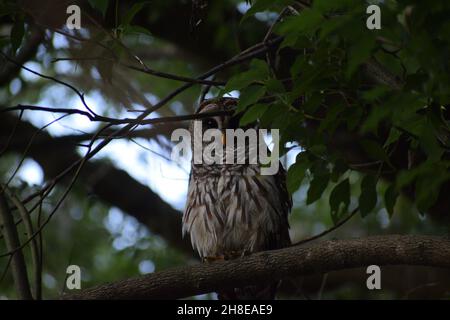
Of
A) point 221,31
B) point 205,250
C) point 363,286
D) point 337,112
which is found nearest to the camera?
point 337,112

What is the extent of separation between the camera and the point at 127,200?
6.57 m


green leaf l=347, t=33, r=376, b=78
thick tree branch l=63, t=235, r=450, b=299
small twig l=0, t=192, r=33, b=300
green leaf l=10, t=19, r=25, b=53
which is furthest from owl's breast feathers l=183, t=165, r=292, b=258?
green leaf l=347, t=33, r=376, b=78

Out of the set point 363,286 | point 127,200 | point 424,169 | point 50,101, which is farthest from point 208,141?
point 50,101

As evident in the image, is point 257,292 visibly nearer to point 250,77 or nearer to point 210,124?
point 210,124

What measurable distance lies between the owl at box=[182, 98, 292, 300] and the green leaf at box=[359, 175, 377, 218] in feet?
5.58

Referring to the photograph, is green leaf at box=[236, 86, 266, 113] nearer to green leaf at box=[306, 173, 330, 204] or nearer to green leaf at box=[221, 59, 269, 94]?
green leaf at box=[221, 59, 269, 94]

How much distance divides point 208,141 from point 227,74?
861mm

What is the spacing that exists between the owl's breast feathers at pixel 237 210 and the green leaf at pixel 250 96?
1834mm

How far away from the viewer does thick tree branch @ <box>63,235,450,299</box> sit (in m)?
3.16

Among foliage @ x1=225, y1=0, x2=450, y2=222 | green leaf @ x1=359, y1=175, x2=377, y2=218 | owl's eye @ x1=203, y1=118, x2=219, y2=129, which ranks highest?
owl's eye @ x1=203, y1=118, x2=219, y2=129

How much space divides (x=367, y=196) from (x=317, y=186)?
0.67ft

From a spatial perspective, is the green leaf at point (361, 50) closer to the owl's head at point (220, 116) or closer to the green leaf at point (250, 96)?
the green leaf at point (250, 96)
